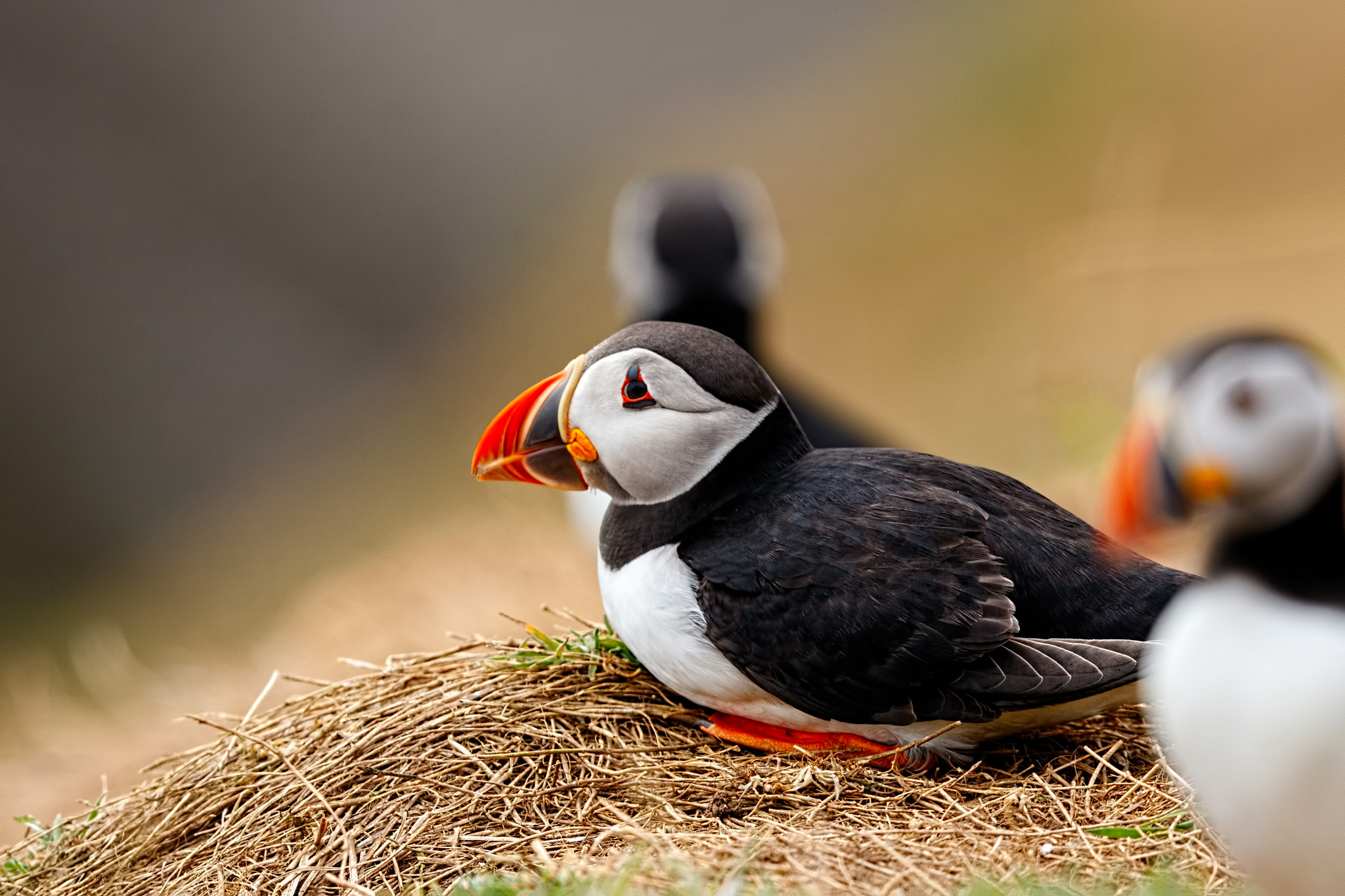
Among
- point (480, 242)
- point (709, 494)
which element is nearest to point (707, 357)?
point (709, 494)

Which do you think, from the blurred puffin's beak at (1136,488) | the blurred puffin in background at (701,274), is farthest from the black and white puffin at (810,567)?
the blurred puffin in background at (701,274)

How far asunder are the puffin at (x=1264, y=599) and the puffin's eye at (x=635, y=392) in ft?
4.58

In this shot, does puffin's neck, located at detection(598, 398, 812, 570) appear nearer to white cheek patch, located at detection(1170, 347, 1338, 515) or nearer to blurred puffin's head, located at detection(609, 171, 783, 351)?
white cheek patch, located at detection(1170, 347, 1338, 515)

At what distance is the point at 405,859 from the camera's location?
10.6 feet

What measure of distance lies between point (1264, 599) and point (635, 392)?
166 centimetres

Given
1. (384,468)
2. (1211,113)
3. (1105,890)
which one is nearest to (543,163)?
(384,468)

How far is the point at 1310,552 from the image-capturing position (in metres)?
2.44

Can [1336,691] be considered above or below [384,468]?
above

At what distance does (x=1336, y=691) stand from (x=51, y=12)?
15.1 m

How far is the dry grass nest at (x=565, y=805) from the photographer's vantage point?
2941mm

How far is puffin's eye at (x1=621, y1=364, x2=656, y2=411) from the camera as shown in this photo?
11.6 feet

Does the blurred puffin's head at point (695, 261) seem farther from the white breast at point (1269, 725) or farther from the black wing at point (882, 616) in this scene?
the white breast at point (1269, 725)

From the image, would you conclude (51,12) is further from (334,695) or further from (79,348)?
(334,695)

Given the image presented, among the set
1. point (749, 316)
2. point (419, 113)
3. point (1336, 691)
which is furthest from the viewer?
point (419, 113)
